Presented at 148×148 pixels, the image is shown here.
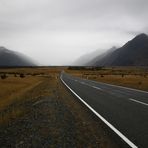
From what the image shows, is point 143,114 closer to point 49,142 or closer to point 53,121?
point 53,121

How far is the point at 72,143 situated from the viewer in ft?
23.6

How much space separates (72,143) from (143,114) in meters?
5.07

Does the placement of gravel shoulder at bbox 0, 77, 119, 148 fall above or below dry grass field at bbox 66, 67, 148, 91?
above

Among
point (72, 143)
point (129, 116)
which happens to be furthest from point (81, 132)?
point (129, 116)

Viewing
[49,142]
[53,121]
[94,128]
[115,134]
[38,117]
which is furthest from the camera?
[38,117]

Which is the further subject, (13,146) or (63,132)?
(63,132)

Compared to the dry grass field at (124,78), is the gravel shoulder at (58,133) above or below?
above

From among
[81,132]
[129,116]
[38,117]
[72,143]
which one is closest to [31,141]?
[72,143]

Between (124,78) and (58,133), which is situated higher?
(58,133)

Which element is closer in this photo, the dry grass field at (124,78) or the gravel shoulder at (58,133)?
the gravel shoulder at (58,133)

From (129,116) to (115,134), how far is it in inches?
118

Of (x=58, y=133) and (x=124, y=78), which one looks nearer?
(x=58, y=133)

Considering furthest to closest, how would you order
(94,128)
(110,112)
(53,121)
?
(110,112)
(53,121)
(94,128)

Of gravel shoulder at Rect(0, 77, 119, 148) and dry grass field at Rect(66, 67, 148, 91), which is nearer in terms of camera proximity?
gravel shoulder at Rect(0, 77, 119, 148)
